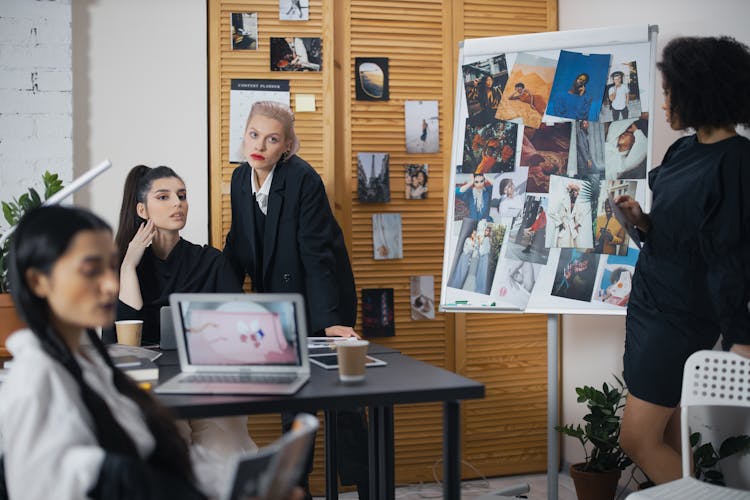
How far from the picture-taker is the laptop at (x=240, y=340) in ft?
5.97

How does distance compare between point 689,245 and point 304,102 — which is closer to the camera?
point 689,245

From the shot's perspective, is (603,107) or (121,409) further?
(603,107)

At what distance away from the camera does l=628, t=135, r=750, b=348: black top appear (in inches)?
92.0

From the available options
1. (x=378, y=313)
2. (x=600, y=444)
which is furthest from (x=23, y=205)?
(x=600, y=444)

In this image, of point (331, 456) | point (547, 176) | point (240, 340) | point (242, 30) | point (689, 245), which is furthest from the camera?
point (242, 30)

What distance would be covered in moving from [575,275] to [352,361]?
60.0 inches

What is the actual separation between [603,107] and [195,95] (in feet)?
5.65

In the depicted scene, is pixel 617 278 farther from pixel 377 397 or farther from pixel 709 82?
pixel 377 397

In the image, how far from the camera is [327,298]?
10.3 ft

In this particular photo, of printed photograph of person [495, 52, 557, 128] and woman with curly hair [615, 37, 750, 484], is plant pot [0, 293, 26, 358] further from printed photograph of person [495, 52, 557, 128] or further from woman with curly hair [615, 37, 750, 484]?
printed photograph of person [495, 52, 557, 128]

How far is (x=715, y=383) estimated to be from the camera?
7.31ft

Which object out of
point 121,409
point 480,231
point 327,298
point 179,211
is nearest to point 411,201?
point 480,231

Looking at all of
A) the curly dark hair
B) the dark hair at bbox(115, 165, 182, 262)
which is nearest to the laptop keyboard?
the dark hair at bbox(115, 165, 182, 262)

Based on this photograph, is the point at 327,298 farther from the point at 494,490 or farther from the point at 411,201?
the point at 494,490
